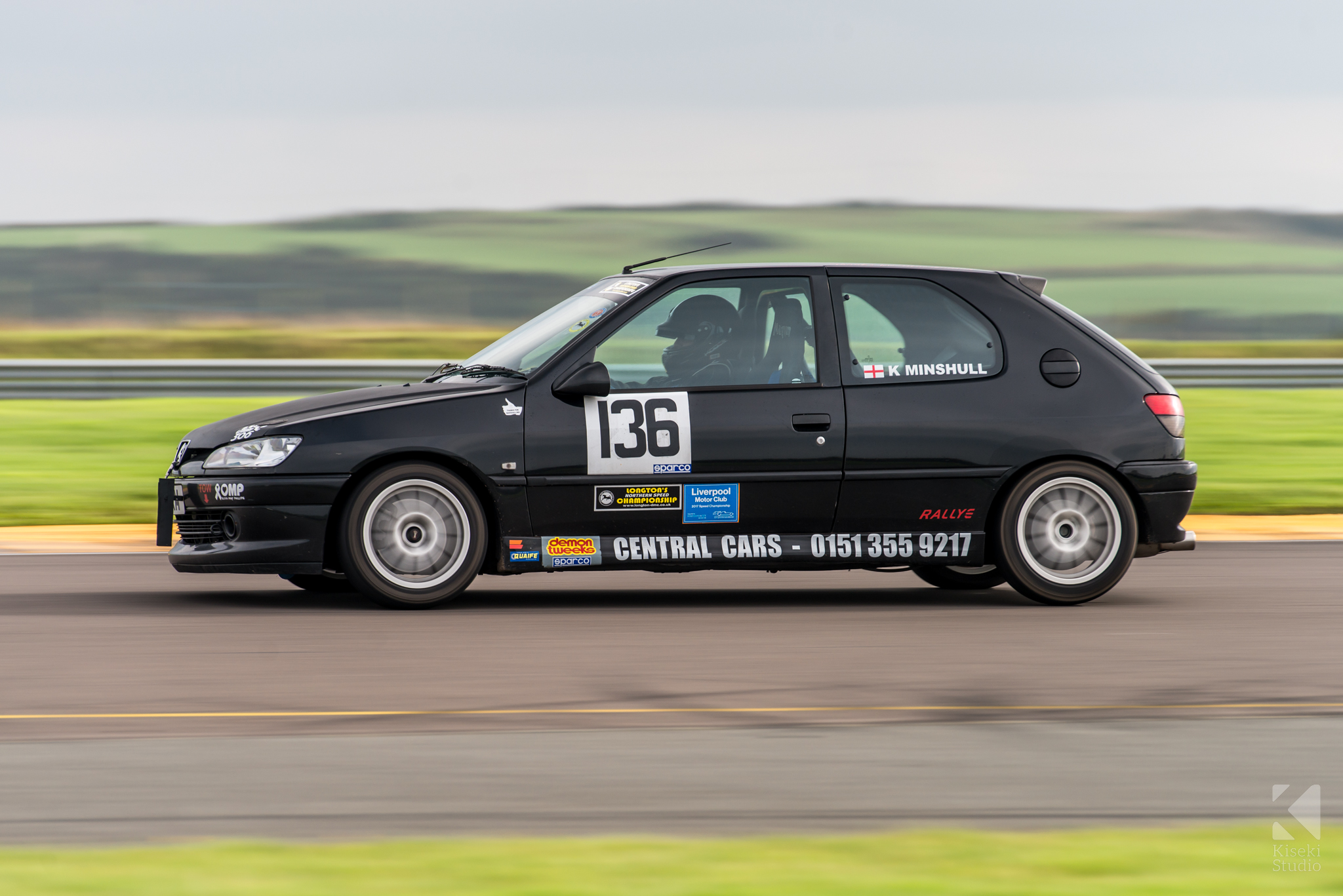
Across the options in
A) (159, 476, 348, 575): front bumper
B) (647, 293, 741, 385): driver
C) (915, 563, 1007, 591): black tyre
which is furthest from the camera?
(915, 563, 1007, 591): black tyre

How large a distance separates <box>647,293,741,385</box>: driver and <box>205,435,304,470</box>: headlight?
5.72ft

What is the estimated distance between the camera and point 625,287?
8664mm

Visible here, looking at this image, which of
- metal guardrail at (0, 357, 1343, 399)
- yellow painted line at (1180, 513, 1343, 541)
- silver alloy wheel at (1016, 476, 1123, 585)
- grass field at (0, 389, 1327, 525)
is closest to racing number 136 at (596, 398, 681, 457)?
silver alloy wheel at (1016, 476, 1123, 585)

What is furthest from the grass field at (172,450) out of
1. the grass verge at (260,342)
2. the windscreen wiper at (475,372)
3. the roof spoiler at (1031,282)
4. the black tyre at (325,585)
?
the grass verge at (260,342)

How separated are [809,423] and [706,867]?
4.54 meters

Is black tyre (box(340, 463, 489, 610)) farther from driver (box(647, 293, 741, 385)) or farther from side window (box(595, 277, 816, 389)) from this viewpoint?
driver (box(647, 293, 741, 385))

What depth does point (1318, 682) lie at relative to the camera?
21.7 ft

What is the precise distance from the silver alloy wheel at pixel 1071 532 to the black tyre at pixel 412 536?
2763 mm

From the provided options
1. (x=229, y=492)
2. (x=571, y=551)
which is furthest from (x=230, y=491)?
(x=571, y=551)

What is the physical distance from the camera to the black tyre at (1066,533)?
28.0ft

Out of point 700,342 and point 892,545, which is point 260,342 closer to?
point 700,342

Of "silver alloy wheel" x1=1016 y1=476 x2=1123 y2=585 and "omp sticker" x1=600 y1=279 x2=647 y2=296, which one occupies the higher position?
"omp sticker" x1=600 y1=279 x2=647 y2=296

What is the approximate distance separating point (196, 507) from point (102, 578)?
5.36 feet

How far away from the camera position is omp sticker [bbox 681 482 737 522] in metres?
8.22
